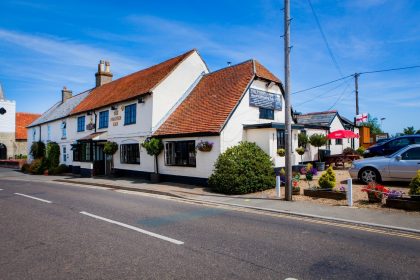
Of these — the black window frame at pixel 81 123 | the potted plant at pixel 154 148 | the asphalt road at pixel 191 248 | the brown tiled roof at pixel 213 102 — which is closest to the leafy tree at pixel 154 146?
the potted plant at pixel 154 148

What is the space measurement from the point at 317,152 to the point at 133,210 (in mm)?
16688

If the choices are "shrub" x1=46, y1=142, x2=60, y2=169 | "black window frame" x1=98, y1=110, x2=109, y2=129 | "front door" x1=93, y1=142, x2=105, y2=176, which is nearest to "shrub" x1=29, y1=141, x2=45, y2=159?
"shrub" x1=46, y1=142, x2=60, y2=169

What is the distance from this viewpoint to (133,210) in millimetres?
9531

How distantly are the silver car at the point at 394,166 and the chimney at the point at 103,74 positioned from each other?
25.9 m

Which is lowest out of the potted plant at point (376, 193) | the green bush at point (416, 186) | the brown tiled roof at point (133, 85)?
the potted plant at point (376, 193)

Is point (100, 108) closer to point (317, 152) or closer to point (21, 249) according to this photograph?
point (317, 152)

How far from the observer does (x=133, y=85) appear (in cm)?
2191

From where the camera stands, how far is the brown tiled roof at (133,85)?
19422 mm

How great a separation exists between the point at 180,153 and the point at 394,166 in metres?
10.2

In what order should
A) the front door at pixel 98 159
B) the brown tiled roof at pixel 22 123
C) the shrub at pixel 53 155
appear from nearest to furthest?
the front door at pixel 98 159 < the shrub at pixel 53 155 < the brown tiled roof at pixel 22 123

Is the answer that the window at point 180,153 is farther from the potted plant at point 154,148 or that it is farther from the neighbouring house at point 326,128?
the neighbouring house at point 326,128

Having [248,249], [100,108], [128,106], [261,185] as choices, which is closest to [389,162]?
[261,185]

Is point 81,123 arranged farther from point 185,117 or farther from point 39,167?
point 185,117

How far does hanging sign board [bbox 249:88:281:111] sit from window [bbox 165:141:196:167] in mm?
4198
